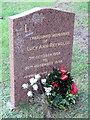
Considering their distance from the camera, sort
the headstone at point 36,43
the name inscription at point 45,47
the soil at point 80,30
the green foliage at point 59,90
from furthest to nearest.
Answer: the soil at point 80,30, the green foliage at point 59,90, the name inscription at point 45,47, the headstone at point 36,43

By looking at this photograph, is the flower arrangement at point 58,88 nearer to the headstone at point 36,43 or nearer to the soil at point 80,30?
the headstone at point 36,43

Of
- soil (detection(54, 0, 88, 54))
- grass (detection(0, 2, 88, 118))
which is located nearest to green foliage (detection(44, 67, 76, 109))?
grass (detection(0, 2, 88, 118))

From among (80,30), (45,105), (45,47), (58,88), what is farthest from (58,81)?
(80,30)

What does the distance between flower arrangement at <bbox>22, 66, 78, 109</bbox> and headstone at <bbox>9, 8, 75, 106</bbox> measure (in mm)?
174

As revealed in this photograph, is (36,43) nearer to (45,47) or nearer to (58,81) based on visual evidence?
(45,47)

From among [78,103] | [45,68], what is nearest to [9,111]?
[45,68]

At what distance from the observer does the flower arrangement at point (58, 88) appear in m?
3.78

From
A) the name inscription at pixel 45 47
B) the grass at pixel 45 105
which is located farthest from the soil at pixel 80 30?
the name inscription at pixel 45 47

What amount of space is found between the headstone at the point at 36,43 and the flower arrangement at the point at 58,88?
17cm

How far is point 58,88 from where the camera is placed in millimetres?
3885

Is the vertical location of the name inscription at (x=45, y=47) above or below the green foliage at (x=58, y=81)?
above

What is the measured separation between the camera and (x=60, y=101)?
12.7 feet

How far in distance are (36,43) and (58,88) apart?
946 millimetres

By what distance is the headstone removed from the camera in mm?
3467
